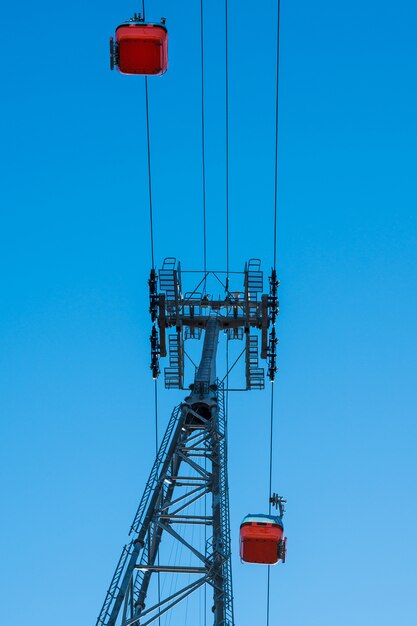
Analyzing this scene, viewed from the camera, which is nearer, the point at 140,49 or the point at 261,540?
the point at 261,540

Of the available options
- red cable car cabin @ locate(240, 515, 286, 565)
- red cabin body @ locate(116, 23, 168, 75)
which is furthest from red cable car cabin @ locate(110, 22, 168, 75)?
red cable car cabin @ locate(240, 515, 286, 565)

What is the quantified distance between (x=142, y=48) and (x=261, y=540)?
33.5 feet

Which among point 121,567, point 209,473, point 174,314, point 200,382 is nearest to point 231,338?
point 174,314

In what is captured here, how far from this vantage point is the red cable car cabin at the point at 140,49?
2322 centimetres

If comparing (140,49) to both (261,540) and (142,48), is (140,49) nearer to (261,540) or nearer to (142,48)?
(142,48)

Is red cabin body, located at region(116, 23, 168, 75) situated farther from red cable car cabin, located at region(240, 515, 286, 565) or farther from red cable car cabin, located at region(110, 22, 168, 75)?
red cable car cabin, located at region(240, 515, 286, 565)

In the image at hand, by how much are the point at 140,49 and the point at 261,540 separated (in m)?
10.2

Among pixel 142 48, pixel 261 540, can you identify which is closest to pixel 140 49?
pixel 142 48

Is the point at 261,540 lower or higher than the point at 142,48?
lower

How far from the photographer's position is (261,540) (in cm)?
2136

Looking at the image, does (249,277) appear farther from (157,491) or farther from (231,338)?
(157,491)

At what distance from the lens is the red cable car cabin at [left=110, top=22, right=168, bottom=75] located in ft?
76.2

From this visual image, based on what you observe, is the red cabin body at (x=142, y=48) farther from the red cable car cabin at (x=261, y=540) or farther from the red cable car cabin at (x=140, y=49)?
the red cable car cabin at (x=261, y=540)

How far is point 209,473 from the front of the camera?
2536 centimetres
